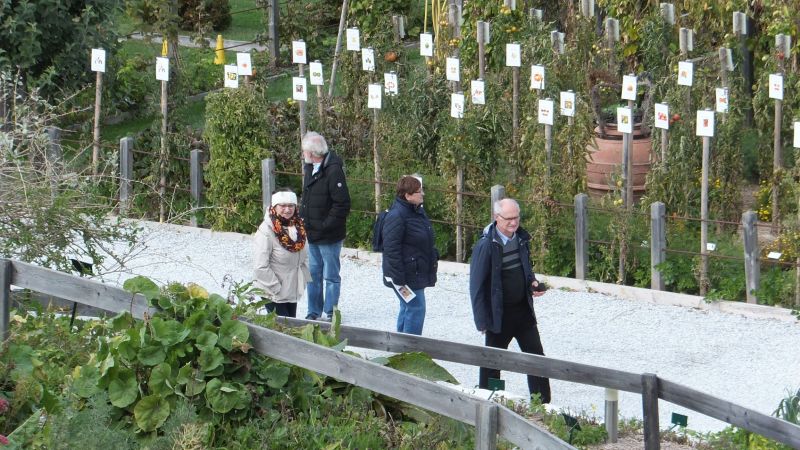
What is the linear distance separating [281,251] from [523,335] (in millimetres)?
1896

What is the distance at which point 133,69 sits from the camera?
1838cm

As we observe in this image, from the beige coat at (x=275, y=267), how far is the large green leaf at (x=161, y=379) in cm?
308

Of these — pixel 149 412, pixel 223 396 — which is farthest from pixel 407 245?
pixel 149 412

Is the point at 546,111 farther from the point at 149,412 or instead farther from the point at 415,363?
the point at 149,412

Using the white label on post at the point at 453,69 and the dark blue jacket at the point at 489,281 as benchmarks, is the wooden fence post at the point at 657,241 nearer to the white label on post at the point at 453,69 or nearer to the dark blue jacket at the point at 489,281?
the white label on post at the point at 453,69

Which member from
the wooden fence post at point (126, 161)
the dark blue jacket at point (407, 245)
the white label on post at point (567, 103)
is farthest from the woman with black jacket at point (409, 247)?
the wooden fence post at point (126, 161)

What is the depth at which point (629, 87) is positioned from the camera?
41.0 feet

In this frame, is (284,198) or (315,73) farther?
(315,73)

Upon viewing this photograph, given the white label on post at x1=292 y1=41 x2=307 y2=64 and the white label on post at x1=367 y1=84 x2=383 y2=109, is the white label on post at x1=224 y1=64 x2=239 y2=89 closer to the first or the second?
the white label on post at x1=292 y1=41 x2=307 y2=64

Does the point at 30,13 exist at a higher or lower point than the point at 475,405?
higher

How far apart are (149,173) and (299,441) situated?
776 centimetres

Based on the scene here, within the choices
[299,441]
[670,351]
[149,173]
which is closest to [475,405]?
[299,441]

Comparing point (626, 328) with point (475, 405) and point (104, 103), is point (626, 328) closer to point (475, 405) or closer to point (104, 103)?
point (475, 405)

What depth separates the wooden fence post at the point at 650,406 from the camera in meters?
7.27
